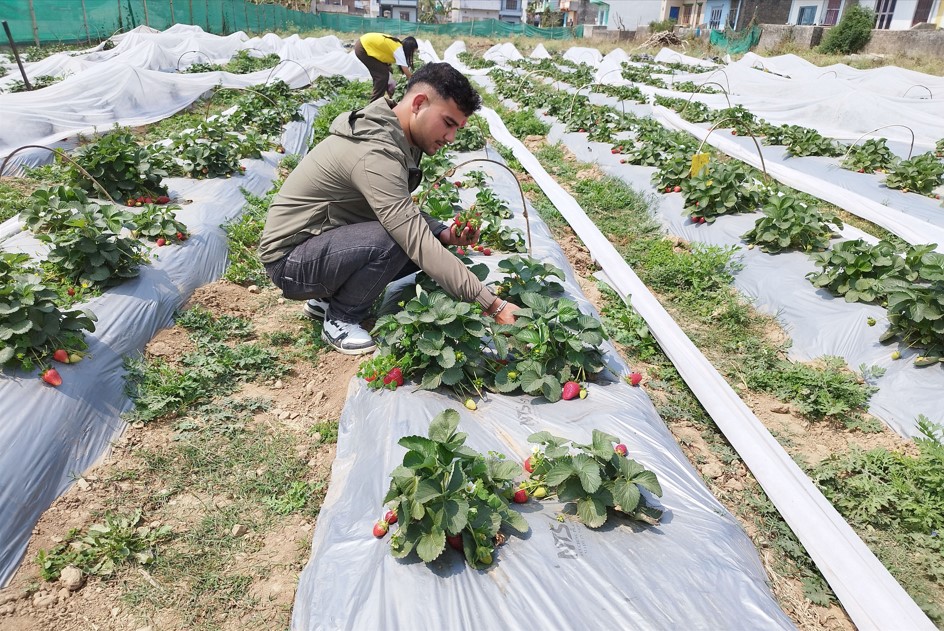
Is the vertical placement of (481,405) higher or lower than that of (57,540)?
higher

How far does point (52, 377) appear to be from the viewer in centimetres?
279

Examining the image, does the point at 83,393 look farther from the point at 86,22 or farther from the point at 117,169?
the point at 86,22

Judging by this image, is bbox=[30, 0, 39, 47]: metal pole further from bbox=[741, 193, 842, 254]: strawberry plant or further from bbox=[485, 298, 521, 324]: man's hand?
bbox=[741, 193, 842, 254]: strawberry plant

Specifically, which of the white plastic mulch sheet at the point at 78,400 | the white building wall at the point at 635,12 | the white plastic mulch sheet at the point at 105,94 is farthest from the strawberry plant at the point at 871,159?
the white building wall at the point at 635,12

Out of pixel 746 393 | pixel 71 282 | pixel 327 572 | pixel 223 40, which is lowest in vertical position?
pixel 746 393

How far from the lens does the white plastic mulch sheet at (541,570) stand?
1782 millimetres

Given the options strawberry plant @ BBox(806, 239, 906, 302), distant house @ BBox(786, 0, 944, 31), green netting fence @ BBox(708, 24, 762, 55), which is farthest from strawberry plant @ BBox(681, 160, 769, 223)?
distant house @ BBox(786, 0, 944, 31)

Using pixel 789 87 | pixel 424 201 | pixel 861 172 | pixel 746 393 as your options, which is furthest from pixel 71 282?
pixel 789 87

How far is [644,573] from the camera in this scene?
1938mm

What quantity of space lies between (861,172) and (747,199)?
2898mm

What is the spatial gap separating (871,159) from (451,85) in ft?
23.2

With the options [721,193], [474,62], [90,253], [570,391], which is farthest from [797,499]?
[474,62]

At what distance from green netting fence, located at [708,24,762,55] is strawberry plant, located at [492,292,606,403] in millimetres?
Answer: 28901

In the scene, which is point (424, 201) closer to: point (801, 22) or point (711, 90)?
point (711, 90)
